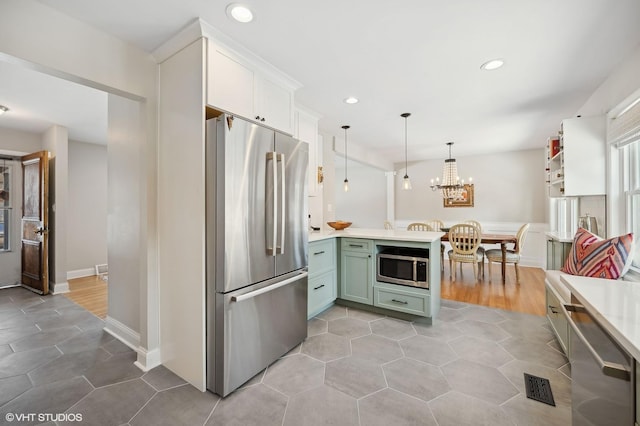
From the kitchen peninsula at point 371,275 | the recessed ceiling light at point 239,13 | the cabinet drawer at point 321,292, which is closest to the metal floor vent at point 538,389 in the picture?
the kitchen peninsula at point 371,275

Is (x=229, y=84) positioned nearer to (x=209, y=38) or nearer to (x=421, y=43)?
(x=209, y=38)

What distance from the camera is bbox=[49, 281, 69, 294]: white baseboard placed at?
4.00 m

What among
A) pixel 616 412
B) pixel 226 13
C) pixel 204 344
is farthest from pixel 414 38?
pixel 204 344

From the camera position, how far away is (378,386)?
191 cm

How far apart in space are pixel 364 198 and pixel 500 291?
4.85 meters

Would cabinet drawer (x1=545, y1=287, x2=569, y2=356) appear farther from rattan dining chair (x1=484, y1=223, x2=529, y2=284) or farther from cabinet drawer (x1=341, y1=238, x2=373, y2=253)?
rattan dining chair (x1=484, y1=223, x2=529, y2=284)

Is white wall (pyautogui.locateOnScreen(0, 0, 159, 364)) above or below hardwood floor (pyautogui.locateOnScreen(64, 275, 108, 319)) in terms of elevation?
above

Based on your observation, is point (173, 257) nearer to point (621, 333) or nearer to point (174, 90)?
point (174, 90)

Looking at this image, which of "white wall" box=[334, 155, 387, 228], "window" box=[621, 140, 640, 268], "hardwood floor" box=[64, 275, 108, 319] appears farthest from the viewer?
"white wall" box=[334, 155, 387, 228]

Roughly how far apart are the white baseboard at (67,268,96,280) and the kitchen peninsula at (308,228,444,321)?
461cm

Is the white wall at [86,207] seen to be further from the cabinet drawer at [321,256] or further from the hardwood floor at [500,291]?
the hardwood floor at [500,291]

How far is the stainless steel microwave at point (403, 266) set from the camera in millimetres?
2877

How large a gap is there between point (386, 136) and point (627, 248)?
11.7 ft

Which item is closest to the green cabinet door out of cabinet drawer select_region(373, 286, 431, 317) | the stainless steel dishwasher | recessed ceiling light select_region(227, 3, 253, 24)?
cabinet drawer select_region(373, 286, 431, 317)
